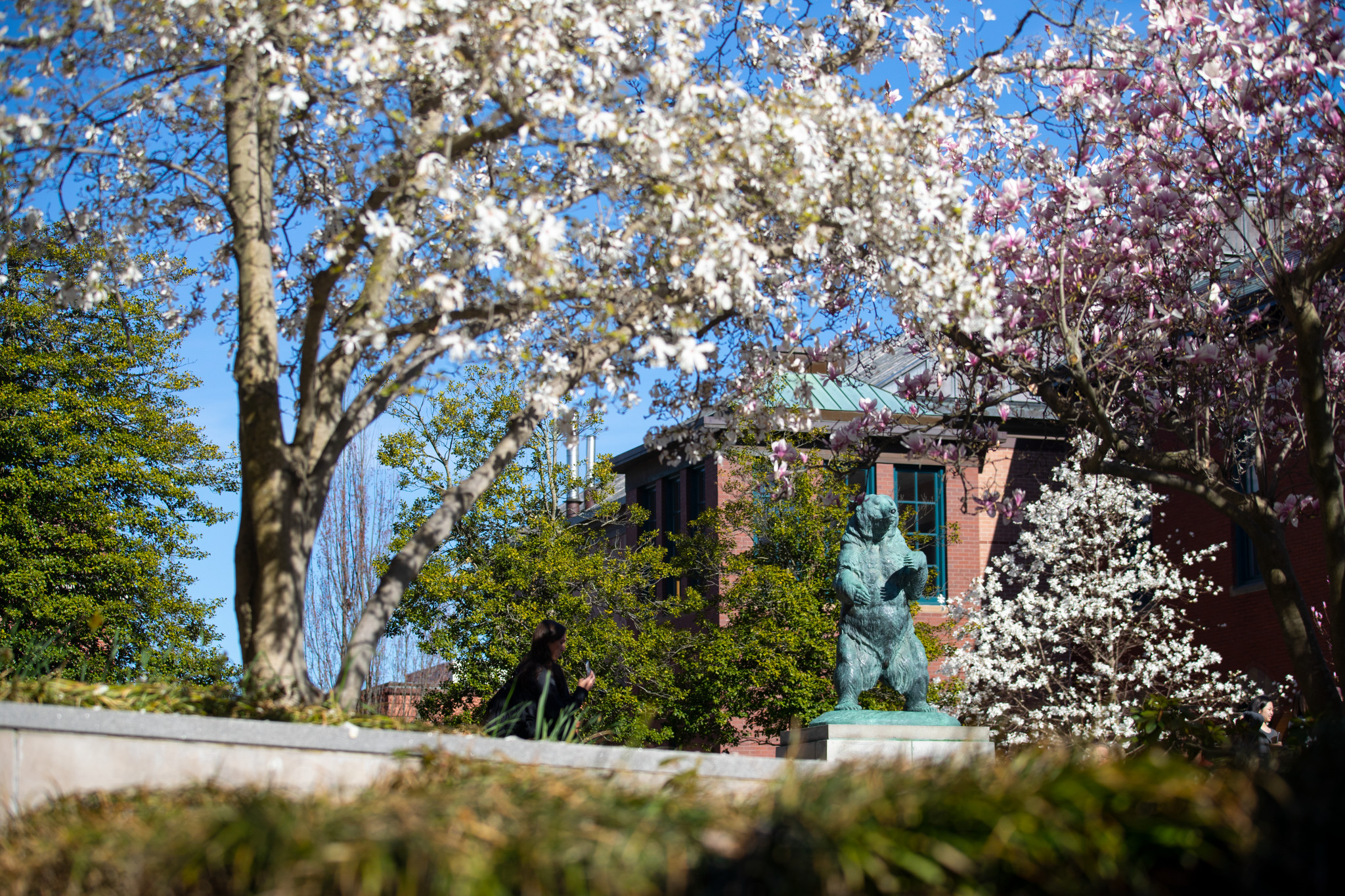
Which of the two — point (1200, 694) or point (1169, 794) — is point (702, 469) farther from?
point (1169, 794)

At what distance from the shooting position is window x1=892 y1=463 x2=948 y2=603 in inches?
963

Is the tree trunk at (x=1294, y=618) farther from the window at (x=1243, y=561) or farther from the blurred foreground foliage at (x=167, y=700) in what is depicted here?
the window at (x=1243, y=561)

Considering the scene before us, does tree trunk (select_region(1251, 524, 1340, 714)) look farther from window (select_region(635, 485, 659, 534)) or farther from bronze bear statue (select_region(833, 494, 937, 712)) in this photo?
window (select_region(635, 485, 659, 534))

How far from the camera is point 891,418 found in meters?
10.9

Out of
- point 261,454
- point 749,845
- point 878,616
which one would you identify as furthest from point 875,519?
point 749,845

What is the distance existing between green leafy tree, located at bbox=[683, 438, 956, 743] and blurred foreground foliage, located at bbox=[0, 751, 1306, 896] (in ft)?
47.7

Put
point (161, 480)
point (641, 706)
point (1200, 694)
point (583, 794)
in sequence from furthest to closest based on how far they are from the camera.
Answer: point (161, 480), point (641, 706), point (1200, 694), point (583, 794)

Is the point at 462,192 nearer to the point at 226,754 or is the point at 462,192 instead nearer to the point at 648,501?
the point at 226,754

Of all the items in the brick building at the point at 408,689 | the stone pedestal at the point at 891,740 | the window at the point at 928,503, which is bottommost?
the brick building at the point at 408,689

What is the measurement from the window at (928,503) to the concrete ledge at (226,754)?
19423 millimetres

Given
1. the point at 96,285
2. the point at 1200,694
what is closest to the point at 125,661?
the point at 96,285

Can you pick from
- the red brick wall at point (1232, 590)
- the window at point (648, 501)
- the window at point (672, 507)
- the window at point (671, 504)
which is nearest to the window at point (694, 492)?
the window at point (672, 507)

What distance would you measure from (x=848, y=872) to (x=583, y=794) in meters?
1.24

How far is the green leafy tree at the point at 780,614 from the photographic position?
1886 centimetres
